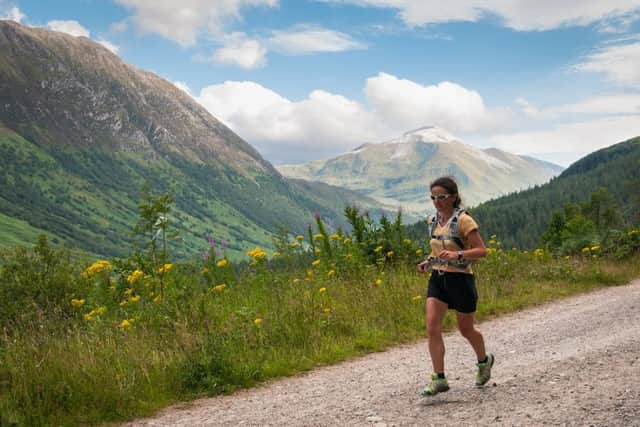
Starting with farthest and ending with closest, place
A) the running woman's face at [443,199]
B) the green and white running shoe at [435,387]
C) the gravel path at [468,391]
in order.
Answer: the running woman's face at [443,199]
the green and white running shoe at [435,387]
the gravel path at [468,391]

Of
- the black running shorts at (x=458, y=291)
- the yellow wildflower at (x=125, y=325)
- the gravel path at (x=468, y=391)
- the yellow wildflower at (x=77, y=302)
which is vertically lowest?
the gravel path at (x=468, y=391)

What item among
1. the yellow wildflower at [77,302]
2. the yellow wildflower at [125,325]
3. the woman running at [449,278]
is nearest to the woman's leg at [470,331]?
the woman running at [449,278]

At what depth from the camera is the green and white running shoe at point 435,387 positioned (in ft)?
18.7

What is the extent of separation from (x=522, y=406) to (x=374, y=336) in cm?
405

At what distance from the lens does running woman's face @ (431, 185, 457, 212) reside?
589 centimetres

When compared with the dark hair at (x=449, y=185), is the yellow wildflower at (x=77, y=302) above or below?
below

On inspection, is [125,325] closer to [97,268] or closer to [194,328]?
[194,328]

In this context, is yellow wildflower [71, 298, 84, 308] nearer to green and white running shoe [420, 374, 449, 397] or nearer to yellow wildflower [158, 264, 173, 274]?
yellow wildflower [158, 264, 173, 274]

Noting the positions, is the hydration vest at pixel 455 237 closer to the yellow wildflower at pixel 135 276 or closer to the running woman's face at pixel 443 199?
the running woman's face at pixel 443 199

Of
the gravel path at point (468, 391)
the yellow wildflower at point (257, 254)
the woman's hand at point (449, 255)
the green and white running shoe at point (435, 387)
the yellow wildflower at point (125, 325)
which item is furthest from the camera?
the yellow wildflower at point (257, 254)

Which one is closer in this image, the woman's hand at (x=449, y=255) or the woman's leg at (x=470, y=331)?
the woman's hand at (x=449, y=255)

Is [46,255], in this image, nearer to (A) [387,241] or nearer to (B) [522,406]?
(A) [387,241]

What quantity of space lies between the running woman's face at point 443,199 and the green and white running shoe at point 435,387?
1857 mm

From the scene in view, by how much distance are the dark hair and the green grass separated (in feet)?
11.2
